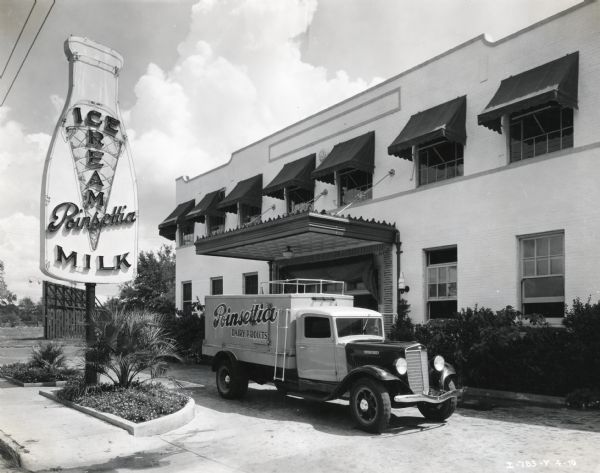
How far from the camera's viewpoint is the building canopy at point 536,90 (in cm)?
1158

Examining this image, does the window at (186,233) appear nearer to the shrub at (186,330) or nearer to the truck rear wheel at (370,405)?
the shrub at (186,330)

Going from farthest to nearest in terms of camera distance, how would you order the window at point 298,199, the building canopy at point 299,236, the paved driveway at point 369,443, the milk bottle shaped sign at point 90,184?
the window at point 298,199 < the building canopy at point 299,236 < the milk bottle shaped sign at point 90,184 < the paved driveway at point 369,443

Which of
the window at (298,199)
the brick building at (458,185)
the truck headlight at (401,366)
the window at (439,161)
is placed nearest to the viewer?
the truck headlight at (401,366)

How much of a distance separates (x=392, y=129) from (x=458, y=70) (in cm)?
250

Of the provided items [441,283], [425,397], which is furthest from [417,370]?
[441,283]

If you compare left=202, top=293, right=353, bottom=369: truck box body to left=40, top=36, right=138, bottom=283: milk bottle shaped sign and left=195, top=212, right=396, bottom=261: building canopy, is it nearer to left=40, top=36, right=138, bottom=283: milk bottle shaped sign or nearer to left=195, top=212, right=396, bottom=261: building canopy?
left=40, top=36, right=138, bottom=283: milk bottle shaped sign

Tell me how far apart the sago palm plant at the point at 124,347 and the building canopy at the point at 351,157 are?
803 centimetres

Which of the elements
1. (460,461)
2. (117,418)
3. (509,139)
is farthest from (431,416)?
(509,139)

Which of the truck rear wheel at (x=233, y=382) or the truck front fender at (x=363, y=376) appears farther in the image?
the truck rear wheel at (x=233, y=382)

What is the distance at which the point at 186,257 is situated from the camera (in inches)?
1030

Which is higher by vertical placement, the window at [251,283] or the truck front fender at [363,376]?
the window at [251,283]

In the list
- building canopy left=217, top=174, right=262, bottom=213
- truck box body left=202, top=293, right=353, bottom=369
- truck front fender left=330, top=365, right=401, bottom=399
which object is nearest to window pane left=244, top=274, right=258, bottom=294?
building canopy left=217, top=174, right=262, bottom=213

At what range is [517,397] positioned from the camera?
11523mm

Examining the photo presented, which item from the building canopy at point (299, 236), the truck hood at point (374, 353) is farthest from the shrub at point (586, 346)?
the building canopy at point (299, 236)
